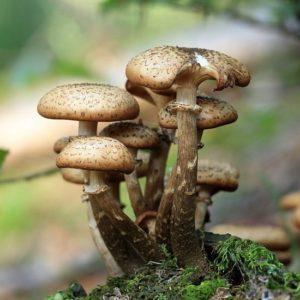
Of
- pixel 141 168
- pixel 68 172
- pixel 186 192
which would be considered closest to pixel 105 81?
pixel 141 168

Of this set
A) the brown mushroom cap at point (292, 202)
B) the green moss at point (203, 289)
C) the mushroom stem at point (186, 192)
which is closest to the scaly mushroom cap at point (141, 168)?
the mushroom stem at point (186, 192)

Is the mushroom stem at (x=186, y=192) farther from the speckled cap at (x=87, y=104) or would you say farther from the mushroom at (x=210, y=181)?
the mushroom at (x=210, y=181)

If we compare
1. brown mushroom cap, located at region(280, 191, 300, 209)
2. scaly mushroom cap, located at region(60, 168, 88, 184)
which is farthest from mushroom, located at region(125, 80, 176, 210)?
brown mushroom cap, located at region(280, 191, 300, 209)

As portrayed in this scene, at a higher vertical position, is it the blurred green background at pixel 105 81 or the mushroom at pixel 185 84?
the blurred green background at pixel 105 81

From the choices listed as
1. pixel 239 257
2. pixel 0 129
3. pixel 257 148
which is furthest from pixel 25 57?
pixel 0 129

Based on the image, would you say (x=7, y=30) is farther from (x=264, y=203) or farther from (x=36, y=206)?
(x=264, y=203)
